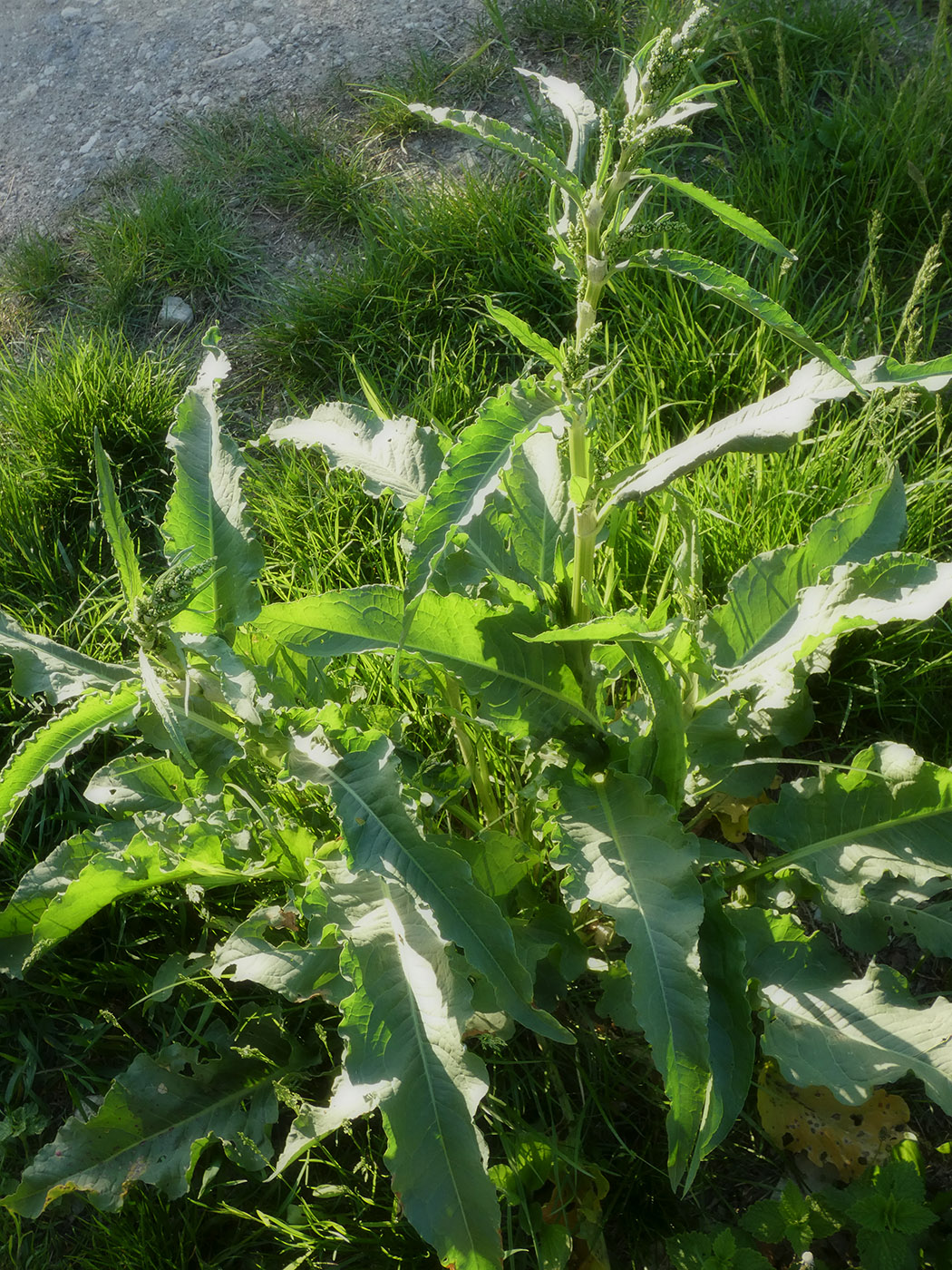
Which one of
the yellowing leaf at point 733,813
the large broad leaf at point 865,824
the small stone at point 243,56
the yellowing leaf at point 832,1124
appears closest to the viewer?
the large broad leaf at point 865,824

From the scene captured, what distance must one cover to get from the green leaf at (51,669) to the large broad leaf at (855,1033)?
1.16 metres

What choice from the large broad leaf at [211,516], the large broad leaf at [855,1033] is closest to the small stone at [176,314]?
the large broad leaf at [211,516]

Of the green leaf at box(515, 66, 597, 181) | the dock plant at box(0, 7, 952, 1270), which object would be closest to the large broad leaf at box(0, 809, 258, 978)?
the dock plant at box(0, 7, 952, 1270)

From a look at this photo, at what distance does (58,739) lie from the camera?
1512 mm

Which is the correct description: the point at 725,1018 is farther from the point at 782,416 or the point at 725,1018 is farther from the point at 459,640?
the point at 782,416

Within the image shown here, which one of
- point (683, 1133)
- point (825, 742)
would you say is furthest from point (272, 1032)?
point (825, 742)

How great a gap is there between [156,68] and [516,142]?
3.30m

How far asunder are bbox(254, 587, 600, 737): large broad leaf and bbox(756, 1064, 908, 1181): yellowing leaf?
0.78 meters

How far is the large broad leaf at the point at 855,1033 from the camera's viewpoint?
138cm

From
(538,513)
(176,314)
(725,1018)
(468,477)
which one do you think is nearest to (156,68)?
(176,314)

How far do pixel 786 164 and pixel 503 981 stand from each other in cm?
251

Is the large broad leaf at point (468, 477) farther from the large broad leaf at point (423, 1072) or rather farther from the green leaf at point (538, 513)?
the large broad leaf at point (423, 1072)

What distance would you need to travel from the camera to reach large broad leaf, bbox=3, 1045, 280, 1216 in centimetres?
167

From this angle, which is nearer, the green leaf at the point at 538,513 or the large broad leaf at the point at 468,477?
the large broad leaf at the point at 468,477
